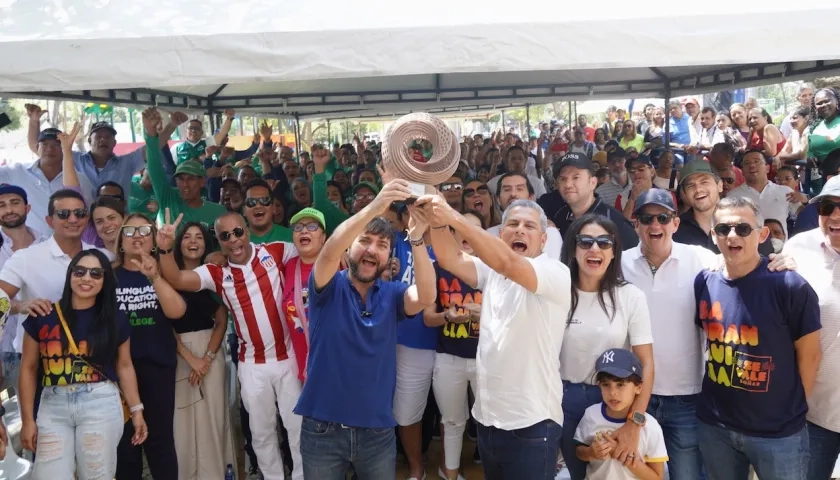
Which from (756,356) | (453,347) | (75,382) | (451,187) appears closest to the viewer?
(756,356)

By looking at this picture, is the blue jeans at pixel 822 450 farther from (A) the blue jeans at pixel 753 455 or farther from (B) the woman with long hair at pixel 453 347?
(B) the woman with long hair at pixel 453 347

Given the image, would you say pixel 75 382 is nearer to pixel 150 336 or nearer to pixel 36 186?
pixel 150 336

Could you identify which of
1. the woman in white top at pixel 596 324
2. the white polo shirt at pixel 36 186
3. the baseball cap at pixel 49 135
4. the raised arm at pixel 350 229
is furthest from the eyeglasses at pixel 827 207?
the baseball cap at pixel 49 135

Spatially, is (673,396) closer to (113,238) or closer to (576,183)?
(576,183)

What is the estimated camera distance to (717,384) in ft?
8.25

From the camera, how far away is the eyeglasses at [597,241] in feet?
8.16

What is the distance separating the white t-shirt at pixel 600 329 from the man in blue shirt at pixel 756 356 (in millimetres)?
317

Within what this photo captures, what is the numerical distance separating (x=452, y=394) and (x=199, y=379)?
144cm

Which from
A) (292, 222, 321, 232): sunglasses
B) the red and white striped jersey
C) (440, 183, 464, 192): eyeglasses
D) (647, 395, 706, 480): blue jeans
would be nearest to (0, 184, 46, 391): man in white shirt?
the red and white striped jersey

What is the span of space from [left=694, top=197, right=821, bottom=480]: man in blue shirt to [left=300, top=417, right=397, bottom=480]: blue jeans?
55.3 inches

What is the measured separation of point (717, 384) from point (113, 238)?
3222 millimetres

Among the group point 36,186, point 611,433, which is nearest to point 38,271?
point 36,186

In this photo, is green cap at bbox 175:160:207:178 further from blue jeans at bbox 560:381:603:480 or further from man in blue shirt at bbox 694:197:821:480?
man in blue shirt at bbox 694:197:821:480

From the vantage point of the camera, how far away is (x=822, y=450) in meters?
2.55
